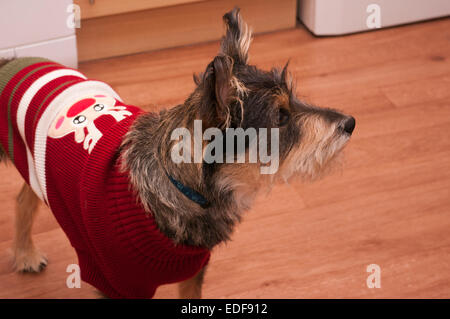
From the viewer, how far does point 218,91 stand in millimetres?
1052

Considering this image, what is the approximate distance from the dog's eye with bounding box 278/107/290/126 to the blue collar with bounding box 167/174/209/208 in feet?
0.70

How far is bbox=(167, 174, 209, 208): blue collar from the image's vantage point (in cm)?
122

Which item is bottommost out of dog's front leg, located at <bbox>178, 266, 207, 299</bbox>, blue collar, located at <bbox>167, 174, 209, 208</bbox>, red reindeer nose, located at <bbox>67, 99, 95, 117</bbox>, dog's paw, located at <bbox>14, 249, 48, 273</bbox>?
dog's paw, located at <bbox>14, 249, 48, 273</bbox>

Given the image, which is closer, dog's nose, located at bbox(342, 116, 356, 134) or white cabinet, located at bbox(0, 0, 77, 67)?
dog's nose, located at bbox(342, 116, 356, 134)

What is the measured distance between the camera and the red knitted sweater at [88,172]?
1.26m

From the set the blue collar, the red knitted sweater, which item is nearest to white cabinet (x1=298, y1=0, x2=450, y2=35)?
the red knitted sweater

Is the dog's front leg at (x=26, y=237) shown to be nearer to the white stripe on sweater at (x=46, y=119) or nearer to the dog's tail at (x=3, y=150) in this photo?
the dog's tail at (x=3, y=150)

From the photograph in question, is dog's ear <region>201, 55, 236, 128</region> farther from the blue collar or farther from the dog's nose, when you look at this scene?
the dog's nose

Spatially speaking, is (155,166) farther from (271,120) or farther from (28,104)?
(28,104)

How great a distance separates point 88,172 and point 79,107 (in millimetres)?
202

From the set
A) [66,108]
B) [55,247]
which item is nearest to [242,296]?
[55,247]

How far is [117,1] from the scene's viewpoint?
2490mm

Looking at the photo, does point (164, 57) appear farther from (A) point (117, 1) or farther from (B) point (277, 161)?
(B) point (277, 161)

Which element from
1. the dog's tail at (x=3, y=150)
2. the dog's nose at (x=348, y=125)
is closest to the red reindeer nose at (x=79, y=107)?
the dog's tail at (x=3, y=150)
